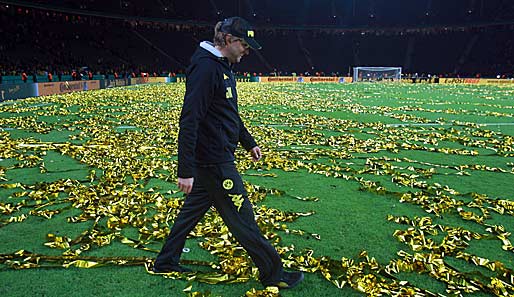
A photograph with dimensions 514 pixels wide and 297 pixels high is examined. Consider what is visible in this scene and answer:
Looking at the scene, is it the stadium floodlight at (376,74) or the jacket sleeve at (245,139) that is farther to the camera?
the stadium floodlight at (376,74)

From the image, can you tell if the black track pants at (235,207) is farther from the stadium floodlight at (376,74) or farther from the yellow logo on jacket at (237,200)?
the stadium floodlight at (376,74)

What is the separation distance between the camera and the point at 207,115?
3.03 meters

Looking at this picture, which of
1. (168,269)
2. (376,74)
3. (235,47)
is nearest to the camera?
(235,47)

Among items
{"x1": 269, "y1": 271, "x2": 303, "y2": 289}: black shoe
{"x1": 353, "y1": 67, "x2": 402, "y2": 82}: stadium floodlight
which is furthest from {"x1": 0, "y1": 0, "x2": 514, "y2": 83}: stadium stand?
{"x1": 269, "y1": 271, "x2": 303, "y2": 289}: black shoe

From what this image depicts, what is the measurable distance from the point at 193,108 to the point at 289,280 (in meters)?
1.59

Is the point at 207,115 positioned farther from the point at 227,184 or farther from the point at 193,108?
the point at 227,184

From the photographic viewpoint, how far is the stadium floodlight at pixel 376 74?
50875 millimetres

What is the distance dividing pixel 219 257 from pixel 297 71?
56023mm

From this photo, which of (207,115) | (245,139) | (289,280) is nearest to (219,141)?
(207,115)

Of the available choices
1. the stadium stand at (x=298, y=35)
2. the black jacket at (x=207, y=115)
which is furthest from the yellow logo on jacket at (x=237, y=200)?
the stadium stand at (x=298, y=35)

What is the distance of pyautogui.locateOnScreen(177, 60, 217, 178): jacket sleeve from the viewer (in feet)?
9.37

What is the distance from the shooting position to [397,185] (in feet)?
20.6

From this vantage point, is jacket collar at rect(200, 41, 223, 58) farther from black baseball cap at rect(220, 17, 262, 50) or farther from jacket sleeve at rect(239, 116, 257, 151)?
jacket sleeve at rect(239, 116, 257, 151)

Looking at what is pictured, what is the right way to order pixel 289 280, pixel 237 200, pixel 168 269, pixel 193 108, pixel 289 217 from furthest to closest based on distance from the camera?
1. pixel 289 217
2. pixel 168 269
3. pixel 289 280
4. pixel 237 200
5. pixel 193 108
